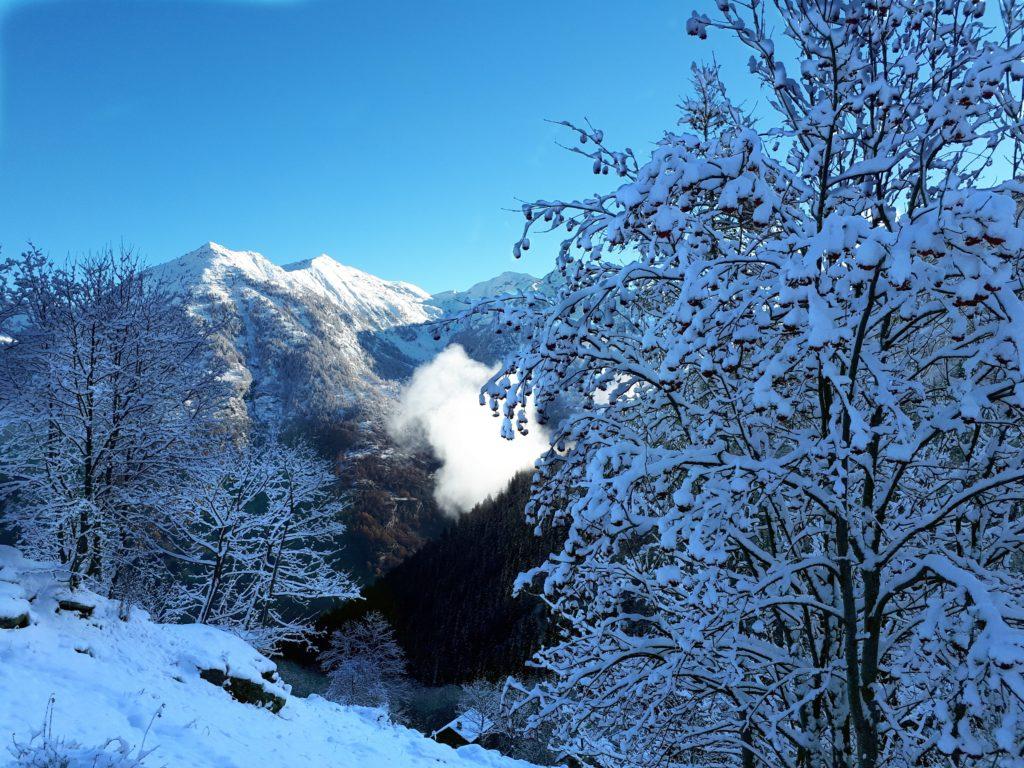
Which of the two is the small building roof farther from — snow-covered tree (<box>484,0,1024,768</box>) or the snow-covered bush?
snow-covered tree (<box>484,0,1024,768</box>)

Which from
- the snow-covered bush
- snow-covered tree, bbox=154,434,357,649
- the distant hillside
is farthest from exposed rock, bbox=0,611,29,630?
the distant hillside

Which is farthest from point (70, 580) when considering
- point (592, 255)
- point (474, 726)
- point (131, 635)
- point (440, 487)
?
point (440, 487)

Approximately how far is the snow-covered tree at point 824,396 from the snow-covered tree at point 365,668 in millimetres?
47129

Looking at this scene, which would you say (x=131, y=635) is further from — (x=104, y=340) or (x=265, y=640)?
(x=265, y=640)

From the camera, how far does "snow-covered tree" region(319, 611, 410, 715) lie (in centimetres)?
4534

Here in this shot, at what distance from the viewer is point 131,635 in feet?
34.6

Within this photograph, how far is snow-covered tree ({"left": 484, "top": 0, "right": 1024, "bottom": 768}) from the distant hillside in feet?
185

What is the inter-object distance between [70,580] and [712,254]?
41.3 ft

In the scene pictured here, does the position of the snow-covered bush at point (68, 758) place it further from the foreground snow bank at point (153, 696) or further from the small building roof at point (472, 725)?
the small building roof at point (472, 725)

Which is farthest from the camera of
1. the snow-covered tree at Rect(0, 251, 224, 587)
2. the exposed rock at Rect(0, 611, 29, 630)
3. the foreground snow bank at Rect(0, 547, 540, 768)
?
the snow-covered tree at Rect(0, 251, 224, 587)

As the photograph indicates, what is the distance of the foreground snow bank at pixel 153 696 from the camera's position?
656 cm

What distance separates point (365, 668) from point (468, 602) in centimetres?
3295

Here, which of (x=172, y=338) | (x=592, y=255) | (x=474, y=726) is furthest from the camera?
(x=474, y=726)

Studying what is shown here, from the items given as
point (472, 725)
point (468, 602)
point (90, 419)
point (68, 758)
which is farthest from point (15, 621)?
point (468, 602)
